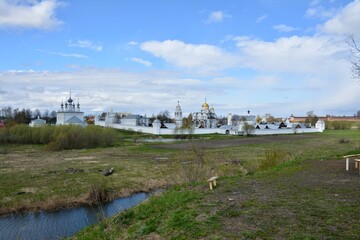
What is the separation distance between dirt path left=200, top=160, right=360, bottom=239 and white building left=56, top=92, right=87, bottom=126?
79.6 meters

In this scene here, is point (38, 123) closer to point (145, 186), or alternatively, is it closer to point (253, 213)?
point (145, 186)

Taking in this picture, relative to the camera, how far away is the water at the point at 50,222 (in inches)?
581

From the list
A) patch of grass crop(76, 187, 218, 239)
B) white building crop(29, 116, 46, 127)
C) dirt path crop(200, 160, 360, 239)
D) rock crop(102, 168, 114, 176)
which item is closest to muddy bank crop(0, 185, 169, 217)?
rock crop(102, 168, 114, 176)

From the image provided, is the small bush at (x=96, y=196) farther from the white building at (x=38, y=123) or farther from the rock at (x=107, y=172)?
the white building at (x=38, y=123)

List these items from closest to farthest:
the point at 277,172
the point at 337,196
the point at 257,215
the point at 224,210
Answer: the point at 257,215
the point at 224,210
the point at 337,196
the point at 277,172

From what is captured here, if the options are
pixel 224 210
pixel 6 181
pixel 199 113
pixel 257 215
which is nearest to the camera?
pixel 257 215

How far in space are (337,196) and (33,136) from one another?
195ft

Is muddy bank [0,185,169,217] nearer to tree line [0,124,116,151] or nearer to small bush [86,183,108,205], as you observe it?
small bush [86,183,108,205]

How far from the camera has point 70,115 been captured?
92.1 m

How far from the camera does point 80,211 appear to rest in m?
18.2

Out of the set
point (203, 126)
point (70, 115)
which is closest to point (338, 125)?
point (203, 126)

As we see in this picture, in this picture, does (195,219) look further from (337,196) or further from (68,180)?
(68,180)

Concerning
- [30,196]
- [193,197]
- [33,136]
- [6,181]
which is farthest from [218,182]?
[33,136]

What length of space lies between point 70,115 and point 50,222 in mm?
79216
